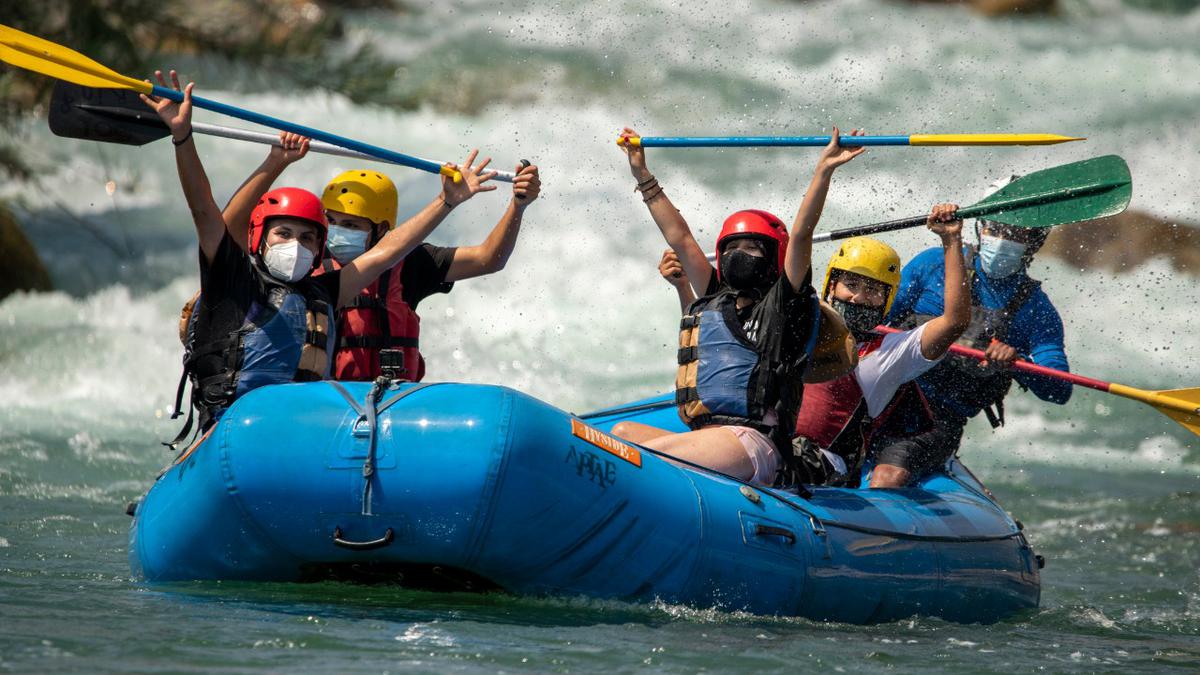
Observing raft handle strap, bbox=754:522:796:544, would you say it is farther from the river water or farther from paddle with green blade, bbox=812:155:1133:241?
paddle with green blade, bbox=812:155:1133:241

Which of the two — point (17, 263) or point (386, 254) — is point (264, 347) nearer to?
point (386, 254)

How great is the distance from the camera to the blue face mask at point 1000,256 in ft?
21.3

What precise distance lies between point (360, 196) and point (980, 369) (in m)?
2.64

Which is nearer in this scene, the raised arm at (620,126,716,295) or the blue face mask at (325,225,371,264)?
the raised arm at (620,126,716,295)

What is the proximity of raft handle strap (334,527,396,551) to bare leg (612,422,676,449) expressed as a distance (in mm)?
1268

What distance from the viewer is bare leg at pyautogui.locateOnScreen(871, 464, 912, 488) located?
6105mm

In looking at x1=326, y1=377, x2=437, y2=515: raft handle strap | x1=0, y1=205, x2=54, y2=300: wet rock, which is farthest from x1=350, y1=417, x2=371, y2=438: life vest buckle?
x1=0, y1=205, x2=54, y2=300: wet rock

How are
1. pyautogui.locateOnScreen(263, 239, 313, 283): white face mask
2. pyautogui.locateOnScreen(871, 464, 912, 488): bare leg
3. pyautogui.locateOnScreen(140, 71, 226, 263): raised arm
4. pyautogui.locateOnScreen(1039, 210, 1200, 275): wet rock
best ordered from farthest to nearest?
pyautogui.locateOnScreen(1039, 210, 1200, 275): wet rock
pyautogui.locateOnScreen(871, 464, 912, 488): bare leg
pyautogui.locateOnScreen(263, 239, 313, 283): white face mask
pyautogui.locateOnScreen(140, 71, 226, 263): raised arm

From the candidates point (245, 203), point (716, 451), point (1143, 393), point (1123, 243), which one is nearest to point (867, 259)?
point (716, 451)

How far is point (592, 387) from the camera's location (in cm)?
1204

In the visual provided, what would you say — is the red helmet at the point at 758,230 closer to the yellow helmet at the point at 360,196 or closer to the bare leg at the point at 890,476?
the bare leg at the point at 890,476

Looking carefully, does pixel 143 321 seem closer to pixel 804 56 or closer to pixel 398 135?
pixel 398 135

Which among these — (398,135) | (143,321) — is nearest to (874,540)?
(143,321)

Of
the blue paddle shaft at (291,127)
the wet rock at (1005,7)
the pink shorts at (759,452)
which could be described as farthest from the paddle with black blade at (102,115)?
the wet rock at (1005,7)
